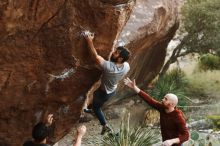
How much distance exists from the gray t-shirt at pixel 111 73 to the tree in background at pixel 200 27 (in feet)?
34.4

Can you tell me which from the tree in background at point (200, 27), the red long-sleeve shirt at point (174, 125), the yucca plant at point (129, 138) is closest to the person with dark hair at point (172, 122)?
the red long-sleeve shirt at point (174, 125)

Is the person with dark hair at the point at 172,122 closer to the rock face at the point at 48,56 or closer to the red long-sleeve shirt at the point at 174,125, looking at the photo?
the red long-sleeve shirt at the point at 174,125

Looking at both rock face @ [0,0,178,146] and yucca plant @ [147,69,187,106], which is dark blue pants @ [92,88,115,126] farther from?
yucca plant @ [147,69,187,106]

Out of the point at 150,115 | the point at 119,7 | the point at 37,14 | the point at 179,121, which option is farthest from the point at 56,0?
the point at 150,115

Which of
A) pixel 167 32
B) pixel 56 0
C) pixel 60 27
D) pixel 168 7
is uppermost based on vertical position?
pixel 56 0

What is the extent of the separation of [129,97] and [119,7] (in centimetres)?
1020

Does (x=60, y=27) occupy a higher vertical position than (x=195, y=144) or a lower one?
higher

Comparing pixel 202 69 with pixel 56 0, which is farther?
pixel 202 69

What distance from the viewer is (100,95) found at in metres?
8.00

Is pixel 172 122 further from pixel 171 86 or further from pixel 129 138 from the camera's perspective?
pixel 171 86

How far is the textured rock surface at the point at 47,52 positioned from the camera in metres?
6.91

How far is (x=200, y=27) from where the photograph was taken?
58.9 ft

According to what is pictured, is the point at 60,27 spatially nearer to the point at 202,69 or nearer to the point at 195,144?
the point at 195,144

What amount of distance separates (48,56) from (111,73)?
3.42 feet
